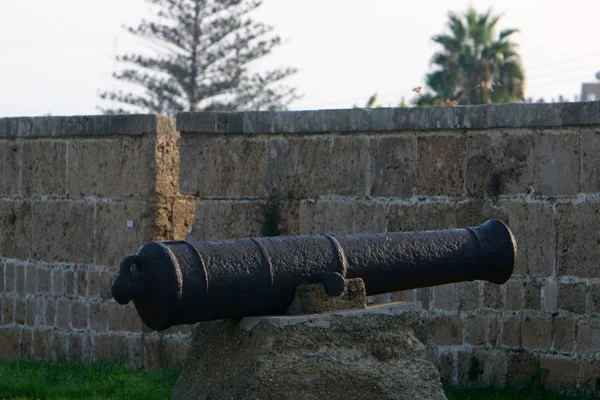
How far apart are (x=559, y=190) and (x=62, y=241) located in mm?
3707

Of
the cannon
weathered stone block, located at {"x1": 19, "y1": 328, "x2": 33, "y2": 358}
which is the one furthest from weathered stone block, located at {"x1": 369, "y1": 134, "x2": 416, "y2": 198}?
weathered stone block, located at {"x1": 19, "y1": 328, "x2": 33, "y2": 358}

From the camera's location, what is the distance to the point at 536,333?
6707mm

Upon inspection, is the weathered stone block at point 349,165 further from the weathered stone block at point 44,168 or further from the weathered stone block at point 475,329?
the weathered stone block at point 44,168

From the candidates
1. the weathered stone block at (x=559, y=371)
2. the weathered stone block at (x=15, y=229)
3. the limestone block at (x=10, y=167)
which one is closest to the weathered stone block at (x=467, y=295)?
the weathered stone block at (x=559, y=371)

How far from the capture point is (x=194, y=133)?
782cm

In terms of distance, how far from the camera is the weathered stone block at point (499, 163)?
22.1ft

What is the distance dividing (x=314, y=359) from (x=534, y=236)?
2562 mm

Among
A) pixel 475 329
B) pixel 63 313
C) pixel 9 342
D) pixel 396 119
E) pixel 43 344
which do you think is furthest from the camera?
pixel 9 342

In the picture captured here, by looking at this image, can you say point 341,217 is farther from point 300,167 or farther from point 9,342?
point 9,342

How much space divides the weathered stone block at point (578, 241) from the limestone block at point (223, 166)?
1988 mm

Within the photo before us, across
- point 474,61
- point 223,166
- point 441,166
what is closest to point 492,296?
point 441,166

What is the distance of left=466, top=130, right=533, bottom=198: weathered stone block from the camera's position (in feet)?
22.1

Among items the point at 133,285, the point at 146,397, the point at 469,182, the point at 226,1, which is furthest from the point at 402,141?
the point at 226,1

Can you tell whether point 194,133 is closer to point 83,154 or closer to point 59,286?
point 83,154
